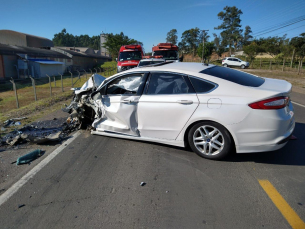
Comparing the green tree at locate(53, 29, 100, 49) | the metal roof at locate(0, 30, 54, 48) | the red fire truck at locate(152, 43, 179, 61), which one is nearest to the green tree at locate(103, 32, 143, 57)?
the metal roof at locate(0, 30, 54, 48)

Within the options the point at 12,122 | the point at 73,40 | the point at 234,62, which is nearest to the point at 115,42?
the point at 234,62

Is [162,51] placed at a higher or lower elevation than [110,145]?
higher

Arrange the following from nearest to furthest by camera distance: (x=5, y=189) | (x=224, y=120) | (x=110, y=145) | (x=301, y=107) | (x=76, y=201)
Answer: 1. (x=76, y=201)
2. (x=5, y=189)
3. (x=224, y=120)
4. (x=110, y=145)
5. (x=301, y=107)

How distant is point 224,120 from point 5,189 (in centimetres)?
334

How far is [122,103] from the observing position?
186 inches

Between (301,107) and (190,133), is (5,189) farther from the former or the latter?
(301,107)

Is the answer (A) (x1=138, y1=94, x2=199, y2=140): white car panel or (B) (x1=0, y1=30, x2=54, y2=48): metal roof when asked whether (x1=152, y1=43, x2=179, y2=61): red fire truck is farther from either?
(B) (x1=0, y1=30, x2=54, y2=48): metal roof

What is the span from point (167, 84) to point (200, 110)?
2.75 feet

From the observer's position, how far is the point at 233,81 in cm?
396

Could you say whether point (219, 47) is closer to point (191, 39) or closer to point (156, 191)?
point (191, 39)

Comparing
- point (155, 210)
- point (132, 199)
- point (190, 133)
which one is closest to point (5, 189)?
point (132, 199)

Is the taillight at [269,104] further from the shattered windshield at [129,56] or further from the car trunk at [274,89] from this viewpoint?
the shattered windshield at [129,56]

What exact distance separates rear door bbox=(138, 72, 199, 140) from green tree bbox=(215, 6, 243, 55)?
6811cm

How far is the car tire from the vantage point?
379cm
